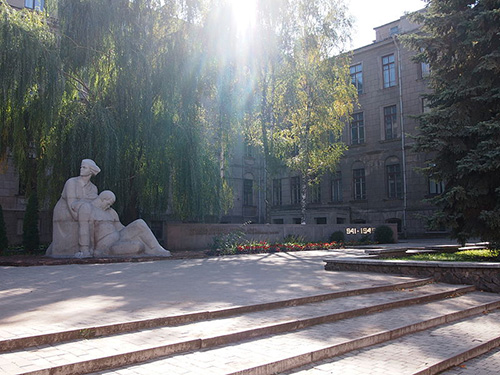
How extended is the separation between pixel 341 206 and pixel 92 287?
92.1ft

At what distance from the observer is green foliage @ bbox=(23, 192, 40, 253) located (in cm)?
1761

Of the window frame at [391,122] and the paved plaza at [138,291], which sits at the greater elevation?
the window frame at [391,122]

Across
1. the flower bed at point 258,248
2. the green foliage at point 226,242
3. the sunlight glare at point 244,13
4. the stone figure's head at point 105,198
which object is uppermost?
the sunlight glare at point 244,13

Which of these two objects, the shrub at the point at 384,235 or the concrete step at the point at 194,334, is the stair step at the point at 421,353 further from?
the shrub at the point at 384,235

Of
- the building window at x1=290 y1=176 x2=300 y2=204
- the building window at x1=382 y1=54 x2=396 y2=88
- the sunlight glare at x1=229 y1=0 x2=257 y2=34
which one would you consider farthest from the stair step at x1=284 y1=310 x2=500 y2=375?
the building window at x1=290 y1=176 x2=300 y2=204

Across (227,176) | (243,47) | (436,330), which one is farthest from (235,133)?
(436,330)

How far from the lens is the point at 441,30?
12.3 meters

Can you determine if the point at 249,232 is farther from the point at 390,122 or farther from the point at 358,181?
the point at 390,122

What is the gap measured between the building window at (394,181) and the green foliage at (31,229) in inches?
926

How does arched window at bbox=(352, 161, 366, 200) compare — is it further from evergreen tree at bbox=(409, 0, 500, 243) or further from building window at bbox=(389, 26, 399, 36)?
evergreen tree at bbox=(409, 0, 500, 243)

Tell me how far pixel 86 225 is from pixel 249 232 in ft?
29.1

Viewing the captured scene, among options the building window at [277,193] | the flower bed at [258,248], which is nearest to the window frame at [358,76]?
the building window at [277,193]

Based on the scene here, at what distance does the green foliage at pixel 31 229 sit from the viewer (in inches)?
693

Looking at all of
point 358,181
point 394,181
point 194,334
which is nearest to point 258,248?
point 194,334
